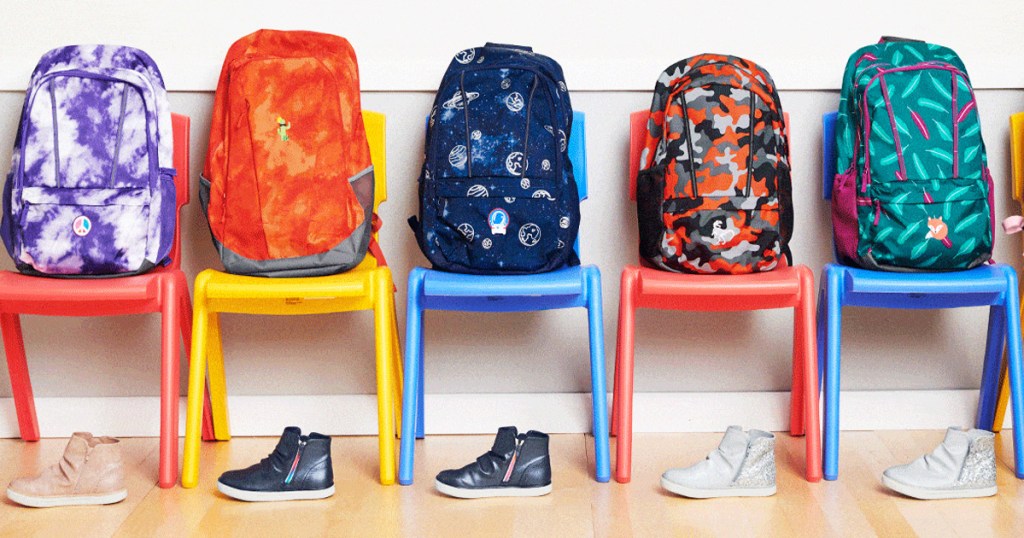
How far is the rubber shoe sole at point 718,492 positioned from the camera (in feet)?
6.35

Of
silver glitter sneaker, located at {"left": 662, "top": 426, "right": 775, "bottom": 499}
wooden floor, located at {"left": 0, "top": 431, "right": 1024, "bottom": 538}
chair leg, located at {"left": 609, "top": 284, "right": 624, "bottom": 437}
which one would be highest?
chair leg, located at {"left": 609, "top": 284, "right": 624, "bottom": 437}

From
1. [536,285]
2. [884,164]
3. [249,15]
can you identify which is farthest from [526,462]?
[249,15]

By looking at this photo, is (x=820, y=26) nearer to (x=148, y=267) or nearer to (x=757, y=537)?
(x=757, y=537)

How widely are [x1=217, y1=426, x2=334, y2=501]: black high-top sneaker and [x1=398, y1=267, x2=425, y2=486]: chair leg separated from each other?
0.15 meters

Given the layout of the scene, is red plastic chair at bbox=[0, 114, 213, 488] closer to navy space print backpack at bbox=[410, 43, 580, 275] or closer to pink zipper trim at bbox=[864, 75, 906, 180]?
navy space print backpack at bbox=[410, 43, 580, 275]

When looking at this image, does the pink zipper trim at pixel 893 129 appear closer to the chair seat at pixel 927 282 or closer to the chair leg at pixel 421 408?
the chair seat at pixel 927 282

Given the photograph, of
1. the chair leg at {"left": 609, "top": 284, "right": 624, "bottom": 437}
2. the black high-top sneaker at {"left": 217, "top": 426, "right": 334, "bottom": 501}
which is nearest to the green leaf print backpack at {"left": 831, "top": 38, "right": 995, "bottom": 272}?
the chair leg at {"left": 609, "top": 284, "right": 624, "bottom": 437}

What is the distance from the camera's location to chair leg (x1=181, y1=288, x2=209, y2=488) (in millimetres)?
2027

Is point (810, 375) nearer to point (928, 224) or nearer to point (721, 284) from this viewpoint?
point (721, 284)

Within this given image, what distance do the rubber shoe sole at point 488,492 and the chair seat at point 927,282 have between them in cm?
75

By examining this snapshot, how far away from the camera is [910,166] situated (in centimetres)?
210

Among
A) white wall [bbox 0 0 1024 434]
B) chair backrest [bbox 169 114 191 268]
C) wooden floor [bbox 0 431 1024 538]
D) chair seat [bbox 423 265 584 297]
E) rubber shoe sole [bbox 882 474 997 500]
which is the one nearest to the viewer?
wooden floor [bbox 0 431 1024 538]

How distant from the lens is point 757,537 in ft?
5.73

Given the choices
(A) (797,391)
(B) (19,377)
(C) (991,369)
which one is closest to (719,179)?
(A) (797,391)
